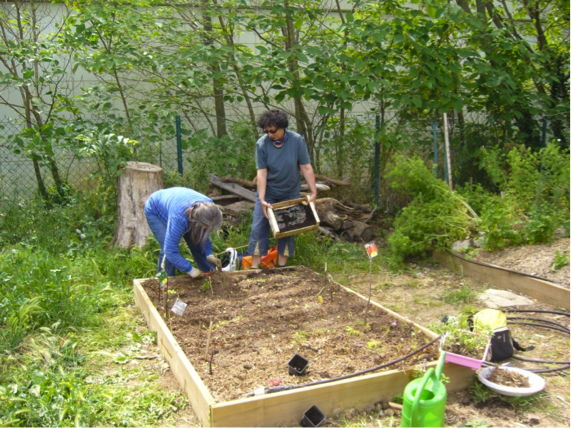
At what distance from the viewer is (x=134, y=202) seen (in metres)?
5.76

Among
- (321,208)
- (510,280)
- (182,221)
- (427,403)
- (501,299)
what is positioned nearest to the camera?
(427,403)

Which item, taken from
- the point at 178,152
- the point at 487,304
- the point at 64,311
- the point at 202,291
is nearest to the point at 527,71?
the point at 487,304

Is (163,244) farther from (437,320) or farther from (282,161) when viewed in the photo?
(437,320)

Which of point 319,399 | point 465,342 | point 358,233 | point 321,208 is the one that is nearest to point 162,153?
point 321,208

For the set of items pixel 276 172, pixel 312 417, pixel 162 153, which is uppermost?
pixel 162 153

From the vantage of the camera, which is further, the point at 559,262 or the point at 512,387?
the point at 559,262

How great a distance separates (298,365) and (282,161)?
2.65 metres

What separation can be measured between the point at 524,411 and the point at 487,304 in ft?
Answer: 5.65

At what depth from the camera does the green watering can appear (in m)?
2.36

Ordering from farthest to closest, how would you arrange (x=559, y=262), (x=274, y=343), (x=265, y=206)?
(x=265, y=206) → (x=559, y=262) → (x=274, y=343)

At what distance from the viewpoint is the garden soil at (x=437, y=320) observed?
2.75 m

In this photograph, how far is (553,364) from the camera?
3354 millimetres

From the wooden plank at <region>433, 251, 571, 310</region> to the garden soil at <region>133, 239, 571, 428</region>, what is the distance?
9 cm

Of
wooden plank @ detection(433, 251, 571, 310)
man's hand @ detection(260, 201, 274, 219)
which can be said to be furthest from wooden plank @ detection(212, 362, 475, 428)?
man's hand @ detection(260, 201, 274, 219)
